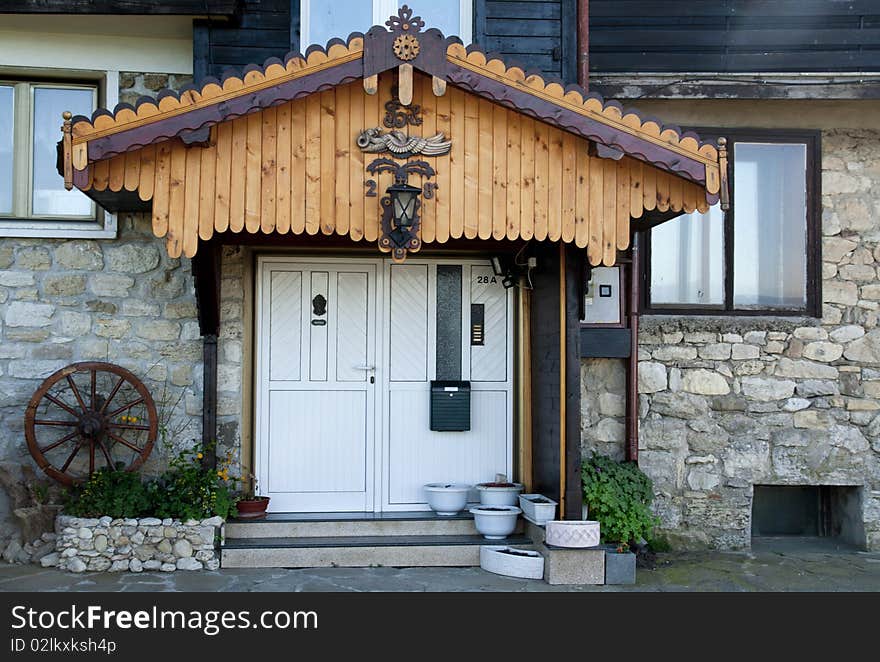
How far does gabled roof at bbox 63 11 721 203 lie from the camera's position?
5488mm

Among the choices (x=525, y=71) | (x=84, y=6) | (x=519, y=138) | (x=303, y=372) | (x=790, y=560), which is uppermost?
(x=84, y=6)

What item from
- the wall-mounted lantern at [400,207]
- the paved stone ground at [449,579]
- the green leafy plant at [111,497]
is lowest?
the paved stone ground at [449,579]

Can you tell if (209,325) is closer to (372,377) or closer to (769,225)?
(372,377)

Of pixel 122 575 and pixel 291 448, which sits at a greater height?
A: pixel 291 448

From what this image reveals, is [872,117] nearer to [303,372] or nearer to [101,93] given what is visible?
[303,372]

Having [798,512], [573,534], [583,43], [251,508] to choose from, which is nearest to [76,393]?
[251,508]

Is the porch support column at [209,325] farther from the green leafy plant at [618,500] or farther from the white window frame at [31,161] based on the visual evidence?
the green leafy plant at [618,500]

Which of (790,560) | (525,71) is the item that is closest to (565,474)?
(790,560)

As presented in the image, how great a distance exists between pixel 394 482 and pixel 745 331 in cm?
321

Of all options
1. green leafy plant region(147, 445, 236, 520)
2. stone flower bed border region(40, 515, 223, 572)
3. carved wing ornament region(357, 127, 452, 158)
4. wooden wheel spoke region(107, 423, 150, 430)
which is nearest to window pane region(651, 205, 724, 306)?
carved wing ornament region(357, 127, 452, 158)

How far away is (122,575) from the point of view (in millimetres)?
6434

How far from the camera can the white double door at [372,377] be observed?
24.6 feet

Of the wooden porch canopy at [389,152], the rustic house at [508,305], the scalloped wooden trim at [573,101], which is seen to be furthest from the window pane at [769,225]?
the scalloped wooden trim at [573,101]

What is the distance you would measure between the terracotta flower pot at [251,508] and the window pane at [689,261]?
12.0 ft
